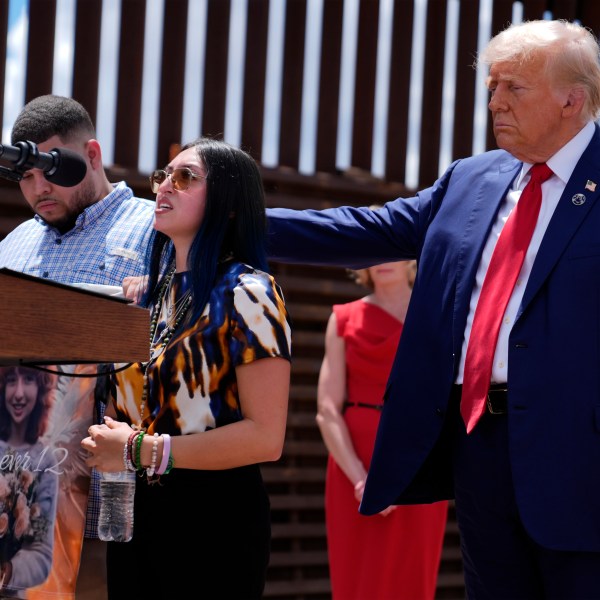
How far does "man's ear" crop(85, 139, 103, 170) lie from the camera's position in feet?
11.2

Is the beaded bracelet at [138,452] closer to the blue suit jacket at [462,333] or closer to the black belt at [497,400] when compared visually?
the blue suit jacket at [462,333]

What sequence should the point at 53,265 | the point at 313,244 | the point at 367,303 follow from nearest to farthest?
the point at 313,244
the point at 53,265
the point at 367,303

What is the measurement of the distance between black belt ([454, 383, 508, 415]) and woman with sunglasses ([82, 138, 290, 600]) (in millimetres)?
467

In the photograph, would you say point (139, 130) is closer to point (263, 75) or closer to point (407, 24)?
point (263, 75)

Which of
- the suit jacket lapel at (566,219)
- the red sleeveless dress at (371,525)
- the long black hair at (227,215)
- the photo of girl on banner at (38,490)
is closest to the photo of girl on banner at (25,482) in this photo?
the photo of girl on banner at (38,490)

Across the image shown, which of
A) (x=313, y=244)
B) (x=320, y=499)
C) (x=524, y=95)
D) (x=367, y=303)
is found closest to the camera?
(x=524, y=95)

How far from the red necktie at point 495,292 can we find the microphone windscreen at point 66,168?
1.00m

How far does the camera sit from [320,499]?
603cm

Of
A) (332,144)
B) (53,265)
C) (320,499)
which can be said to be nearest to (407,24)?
(332,144)

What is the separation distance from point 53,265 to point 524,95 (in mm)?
1498

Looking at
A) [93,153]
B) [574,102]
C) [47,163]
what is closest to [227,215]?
[47,163]

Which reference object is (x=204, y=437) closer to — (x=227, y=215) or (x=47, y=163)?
(x=227, y=215)

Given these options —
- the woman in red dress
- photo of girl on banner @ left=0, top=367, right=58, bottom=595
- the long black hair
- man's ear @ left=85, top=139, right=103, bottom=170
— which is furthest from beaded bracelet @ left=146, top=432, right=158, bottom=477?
the woman in red dress

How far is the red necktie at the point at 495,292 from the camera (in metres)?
2.41
